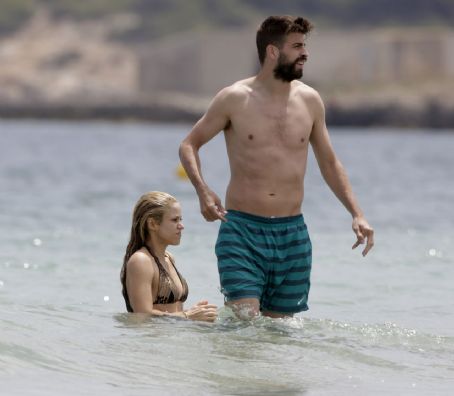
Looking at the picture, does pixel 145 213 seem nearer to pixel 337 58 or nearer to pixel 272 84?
pixel 272 84

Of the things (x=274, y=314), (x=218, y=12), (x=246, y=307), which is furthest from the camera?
(x=218, y=12)

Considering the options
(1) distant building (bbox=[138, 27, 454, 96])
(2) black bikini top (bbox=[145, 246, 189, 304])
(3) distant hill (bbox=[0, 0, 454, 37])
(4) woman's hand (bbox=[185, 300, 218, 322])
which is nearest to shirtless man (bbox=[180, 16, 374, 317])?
(4) woman's hand (bbox=[185, 300, 218, 322])

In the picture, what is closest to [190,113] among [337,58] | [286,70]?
[337,58]

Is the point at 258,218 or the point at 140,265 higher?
the point at 258,218

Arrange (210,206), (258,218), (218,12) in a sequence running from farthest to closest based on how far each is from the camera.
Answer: (218,12) < (258,218) < (210,206)

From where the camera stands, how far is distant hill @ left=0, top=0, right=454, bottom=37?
417 feet

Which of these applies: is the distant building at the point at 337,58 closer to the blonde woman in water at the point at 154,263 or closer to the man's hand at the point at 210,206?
the blonde woman in water at the point at 154,263

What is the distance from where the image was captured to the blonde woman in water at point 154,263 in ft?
25.1

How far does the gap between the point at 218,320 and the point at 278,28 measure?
169cm

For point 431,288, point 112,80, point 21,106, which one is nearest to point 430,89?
point 21,106

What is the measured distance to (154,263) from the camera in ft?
25.3

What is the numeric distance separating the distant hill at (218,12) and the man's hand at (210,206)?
390 ft

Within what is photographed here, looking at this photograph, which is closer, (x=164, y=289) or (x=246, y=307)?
(x=246, y=307)

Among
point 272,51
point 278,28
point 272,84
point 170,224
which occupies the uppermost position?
point 278,28
